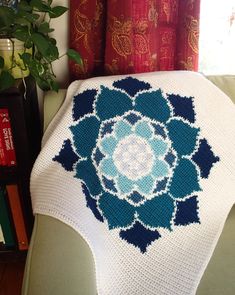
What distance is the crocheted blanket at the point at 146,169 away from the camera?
0.75 meters

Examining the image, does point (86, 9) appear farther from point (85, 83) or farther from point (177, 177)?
point (177, 177)

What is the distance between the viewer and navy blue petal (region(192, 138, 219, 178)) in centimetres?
89

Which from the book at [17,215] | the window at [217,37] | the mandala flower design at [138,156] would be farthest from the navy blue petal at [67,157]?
the window at [217,37]

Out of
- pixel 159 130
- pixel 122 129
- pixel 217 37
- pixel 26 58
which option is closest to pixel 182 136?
pixel 159 130

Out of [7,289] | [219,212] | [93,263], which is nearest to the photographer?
[93,263]

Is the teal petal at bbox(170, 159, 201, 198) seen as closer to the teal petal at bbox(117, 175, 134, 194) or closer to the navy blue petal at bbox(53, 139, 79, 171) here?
the teal petal at bbox(117, 175, 134, 194)

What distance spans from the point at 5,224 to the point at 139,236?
1.96 feet

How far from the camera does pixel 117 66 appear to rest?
102 cm

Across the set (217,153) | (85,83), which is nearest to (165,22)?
(85,83)

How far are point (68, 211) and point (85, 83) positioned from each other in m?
0.45

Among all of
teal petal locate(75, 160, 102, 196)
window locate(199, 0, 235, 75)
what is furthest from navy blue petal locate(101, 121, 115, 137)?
window locate(199, 0, 235, 75)

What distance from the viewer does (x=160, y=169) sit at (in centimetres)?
88

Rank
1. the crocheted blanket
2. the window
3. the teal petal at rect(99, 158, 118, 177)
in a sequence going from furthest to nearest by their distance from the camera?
the window → the teal petal at rect(99, 158, 118, 177) → the crocheted blanket

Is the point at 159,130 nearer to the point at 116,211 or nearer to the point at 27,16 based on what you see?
the point at 116,211
